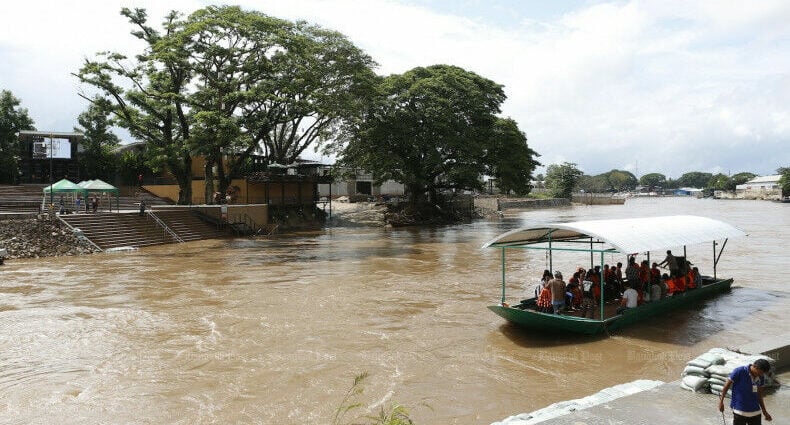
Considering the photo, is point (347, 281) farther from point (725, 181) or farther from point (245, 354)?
point (725, 181)

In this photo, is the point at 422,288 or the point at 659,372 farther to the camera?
the point at 422,288

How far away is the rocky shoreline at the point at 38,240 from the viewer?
91.8ft

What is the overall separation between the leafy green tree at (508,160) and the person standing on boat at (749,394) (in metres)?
42.9

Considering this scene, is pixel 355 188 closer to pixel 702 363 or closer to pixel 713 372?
pixel 702 363

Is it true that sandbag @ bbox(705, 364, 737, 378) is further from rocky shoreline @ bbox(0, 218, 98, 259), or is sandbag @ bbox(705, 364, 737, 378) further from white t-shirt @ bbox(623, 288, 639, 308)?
rocky shoreline @ bbox(0, 218, 98, 259)

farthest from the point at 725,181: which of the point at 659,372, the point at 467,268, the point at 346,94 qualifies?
the point at 659,372

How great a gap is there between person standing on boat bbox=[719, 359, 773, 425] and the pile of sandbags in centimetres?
148

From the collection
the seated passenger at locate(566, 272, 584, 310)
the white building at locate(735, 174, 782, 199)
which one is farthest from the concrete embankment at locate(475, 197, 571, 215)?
the white building at locate(735, 174, 782, 199)

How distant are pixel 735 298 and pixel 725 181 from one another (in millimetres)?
161912

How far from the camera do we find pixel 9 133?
4741 centimetres

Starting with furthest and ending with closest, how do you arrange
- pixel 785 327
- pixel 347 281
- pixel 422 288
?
pixel 347 281 < pixel 422 288 < pixel 785 327

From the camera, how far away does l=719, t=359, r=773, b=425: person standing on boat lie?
20.3ft

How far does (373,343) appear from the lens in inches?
521

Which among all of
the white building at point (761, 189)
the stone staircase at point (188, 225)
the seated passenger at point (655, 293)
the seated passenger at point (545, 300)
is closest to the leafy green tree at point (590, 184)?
the white building at point (761, 189)
